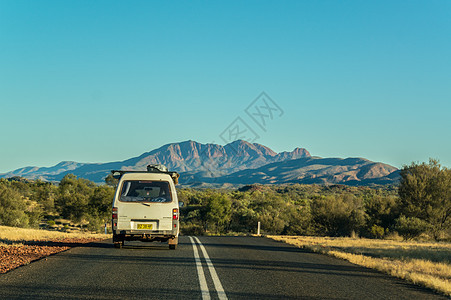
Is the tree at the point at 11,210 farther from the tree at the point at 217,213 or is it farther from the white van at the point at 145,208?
the white van at the point at 145,208

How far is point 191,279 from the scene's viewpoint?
343 inches

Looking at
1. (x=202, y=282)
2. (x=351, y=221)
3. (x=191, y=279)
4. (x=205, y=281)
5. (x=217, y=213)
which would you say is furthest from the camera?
(x=217, y=213)

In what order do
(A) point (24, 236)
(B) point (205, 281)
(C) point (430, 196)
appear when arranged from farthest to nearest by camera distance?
(C) point (430, 196), (A) point (24, 236), (B) point (205, 281)

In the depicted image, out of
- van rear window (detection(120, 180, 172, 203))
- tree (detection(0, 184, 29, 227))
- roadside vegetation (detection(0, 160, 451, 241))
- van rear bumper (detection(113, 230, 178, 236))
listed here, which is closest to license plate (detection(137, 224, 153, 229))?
van rear bumper (detection(113, 230, 178, 236))

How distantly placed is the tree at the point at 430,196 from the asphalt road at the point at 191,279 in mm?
27012

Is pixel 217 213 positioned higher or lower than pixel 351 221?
lower

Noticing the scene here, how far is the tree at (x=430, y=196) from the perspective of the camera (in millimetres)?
35656

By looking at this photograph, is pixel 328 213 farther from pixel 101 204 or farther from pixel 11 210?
pixel 11 210

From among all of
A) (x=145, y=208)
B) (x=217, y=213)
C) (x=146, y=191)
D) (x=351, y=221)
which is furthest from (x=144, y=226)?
(x=217, y=213)

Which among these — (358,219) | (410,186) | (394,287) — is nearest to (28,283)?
(394,287)

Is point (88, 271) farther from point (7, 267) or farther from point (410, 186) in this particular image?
point (410, 186)

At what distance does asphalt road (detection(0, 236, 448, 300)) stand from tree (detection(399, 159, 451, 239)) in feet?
88.6

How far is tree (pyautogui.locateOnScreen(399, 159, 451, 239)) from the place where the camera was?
117 ft

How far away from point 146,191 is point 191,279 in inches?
216
